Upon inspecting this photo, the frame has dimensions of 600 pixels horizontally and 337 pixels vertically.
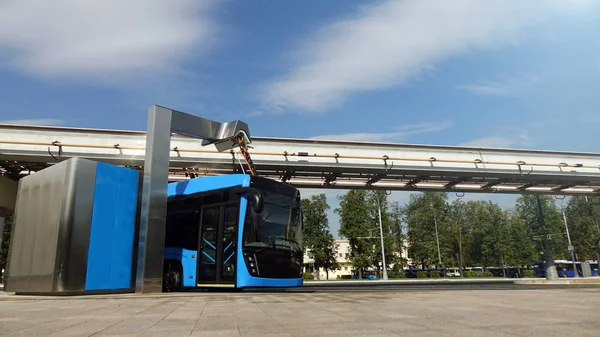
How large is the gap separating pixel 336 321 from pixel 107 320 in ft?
9.67

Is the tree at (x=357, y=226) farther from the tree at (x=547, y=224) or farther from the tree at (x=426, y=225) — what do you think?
the tree at (x=547, y=224)

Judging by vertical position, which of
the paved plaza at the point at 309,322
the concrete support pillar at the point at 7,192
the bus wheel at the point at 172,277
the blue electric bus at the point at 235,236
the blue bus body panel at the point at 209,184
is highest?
the concrete support pillar at the point at 7,192

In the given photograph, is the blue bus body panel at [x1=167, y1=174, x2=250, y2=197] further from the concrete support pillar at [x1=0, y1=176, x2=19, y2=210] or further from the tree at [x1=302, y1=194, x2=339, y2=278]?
the tree at [x1=302, y1=194, x2=339, y2=278]

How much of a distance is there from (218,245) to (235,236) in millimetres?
715

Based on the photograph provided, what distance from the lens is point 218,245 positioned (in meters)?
11.2

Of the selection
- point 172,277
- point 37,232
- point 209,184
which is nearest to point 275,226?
point 209,184

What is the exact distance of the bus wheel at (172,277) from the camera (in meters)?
12.1

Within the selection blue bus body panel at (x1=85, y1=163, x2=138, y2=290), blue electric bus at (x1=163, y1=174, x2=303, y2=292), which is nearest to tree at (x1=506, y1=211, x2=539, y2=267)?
blue electric bus at (x1=163, y1=174, x2=303, y2=292)

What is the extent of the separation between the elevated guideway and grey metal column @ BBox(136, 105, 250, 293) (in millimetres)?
3997

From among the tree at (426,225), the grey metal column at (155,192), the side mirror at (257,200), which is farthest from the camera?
the tree at (426,225)

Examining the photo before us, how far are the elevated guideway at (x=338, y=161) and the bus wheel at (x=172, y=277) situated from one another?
16.1 feet

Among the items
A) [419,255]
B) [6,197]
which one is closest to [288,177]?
[6,197]

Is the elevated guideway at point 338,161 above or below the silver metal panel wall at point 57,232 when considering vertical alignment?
above

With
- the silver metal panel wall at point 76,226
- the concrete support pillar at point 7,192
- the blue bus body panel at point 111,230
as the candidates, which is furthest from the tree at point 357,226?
the silver metal panel wall at point 76,226
